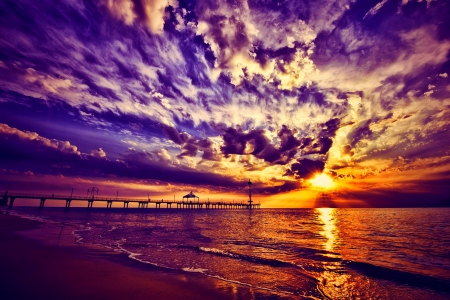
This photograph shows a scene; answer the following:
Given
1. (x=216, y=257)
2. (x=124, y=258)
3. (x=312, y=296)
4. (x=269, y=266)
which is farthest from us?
(x=216, y=257)

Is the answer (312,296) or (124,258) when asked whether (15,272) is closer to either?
(124,258)

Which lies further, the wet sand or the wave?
the wave

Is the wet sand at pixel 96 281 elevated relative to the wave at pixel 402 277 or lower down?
elevated

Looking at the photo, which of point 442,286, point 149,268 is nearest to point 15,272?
point 149,268

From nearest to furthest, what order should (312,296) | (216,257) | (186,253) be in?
(312,296), (216,257), (186,253)

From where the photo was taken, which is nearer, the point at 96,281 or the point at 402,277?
the point at 96,281

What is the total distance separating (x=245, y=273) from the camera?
34.4 ft

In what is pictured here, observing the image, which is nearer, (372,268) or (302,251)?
(372,268)

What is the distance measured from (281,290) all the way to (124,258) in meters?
9.56

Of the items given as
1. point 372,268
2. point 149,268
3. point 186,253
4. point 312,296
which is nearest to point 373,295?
point 312,296

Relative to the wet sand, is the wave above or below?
below

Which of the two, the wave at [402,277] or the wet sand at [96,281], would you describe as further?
the wave at [402,277]

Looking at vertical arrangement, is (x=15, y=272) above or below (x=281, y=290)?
above

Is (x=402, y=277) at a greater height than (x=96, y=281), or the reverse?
(x=96, y=281)
